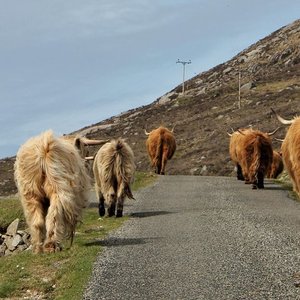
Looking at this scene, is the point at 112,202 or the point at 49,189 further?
the point at 112,202

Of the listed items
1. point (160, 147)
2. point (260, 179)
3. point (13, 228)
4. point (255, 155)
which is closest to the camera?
point (13, 228)

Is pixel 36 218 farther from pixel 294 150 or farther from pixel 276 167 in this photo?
pixel 276 167

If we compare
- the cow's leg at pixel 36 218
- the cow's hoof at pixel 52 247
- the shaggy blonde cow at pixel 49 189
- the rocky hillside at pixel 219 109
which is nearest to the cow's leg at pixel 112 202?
the shaggy blonde cow at pixel 49 189

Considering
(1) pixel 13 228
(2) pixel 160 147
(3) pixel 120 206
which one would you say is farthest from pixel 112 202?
(2) pixel 160 147

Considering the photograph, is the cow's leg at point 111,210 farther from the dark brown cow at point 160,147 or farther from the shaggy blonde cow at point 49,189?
the dark brown cow at point 160,147

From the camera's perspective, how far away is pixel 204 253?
31.7ft

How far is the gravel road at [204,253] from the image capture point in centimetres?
748

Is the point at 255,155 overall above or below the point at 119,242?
above

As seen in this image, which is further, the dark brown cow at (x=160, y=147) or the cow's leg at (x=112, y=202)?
the dark brown cow at (x=160, y=147)

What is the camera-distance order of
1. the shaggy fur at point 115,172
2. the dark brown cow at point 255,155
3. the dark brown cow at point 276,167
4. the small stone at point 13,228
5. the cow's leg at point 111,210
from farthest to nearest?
the dark brown cow at point 276,167 → the dark brown cow at point 255,155 → the small stone at point 13,228 → the cow's leg at point 111,210 → the shaggy fur at point 115,172

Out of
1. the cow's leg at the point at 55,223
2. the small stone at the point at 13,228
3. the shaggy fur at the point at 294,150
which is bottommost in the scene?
the small stone at the point at 13,228

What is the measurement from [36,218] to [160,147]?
19.8 m

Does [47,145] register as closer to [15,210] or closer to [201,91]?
[15,210]

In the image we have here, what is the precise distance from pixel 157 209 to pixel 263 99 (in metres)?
50.5
